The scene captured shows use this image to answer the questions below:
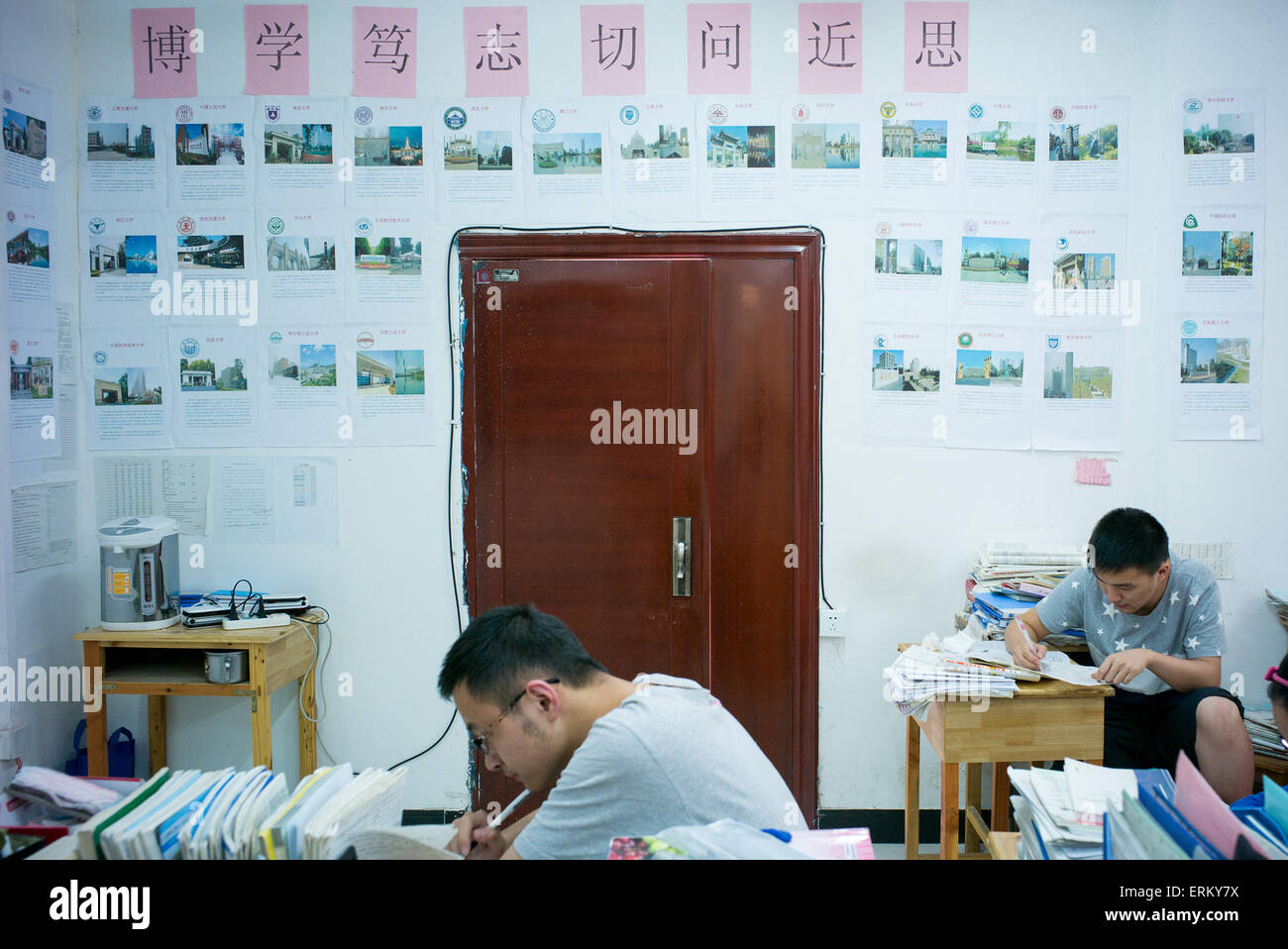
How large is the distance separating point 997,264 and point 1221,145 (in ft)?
2.80

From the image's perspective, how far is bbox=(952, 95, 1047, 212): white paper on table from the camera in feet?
9.00

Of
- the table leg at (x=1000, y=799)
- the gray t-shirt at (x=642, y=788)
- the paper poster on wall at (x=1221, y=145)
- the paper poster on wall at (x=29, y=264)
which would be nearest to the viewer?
the gray t-shirt at (x=642, y=788)

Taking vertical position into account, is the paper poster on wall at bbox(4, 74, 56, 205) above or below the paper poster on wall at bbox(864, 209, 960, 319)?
above

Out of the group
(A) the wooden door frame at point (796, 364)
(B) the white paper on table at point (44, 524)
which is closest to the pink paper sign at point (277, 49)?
(A) the wooden door frame at point (796, 364)

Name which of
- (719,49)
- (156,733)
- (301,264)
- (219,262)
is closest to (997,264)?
(719,49)

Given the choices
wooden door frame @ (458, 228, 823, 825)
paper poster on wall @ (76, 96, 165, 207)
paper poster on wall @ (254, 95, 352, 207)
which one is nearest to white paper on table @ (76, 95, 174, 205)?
paper poster on wall @ (76, 96, 165, 207)

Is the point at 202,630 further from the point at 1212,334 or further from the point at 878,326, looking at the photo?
the point at 1212,334

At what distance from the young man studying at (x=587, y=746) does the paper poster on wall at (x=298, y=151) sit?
2.04 meters

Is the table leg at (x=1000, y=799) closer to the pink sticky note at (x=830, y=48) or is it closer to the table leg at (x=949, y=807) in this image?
the table leg at (x=949, y=807)

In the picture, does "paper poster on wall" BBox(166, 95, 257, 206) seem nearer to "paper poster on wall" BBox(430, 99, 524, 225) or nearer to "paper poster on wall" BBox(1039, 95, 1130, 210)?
"paper poster on wall" BBox(430, 99, 524, 225)

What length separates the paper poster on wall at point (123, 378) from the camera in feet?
9.30

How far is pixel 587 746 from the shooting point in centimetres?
122

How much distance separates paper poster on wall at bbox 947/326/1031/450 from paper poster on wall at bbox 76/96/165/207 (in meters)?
2.87

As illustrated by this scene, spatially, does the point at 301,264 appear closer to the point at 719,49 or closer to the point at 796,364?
the point at 719,49
